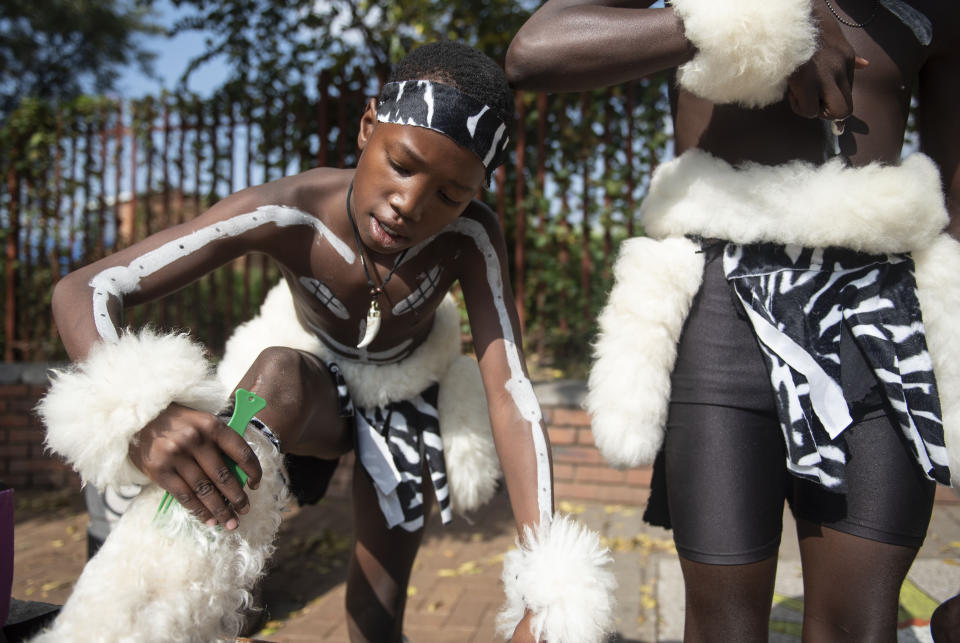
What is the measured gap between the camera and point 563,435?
14.0 ft

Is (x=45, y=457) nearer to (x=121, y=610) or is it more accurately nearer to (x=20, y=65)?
(x=121, y=610)

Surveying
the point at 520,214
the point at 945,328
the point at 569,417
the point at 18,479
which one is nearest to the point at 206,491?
the point at 945,328

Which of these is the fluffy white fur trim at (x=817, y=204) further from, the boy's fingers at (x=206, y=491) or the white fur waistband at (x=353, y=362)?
the boy's fingers at (x=206, y=491)

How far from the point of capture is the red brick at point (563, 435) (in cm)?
426

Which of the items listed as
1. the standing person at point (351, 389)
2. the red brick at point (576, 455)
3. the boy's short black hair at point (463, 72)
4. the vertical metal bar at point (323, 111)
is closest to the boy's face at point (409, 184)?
the standing person at point (351, 389)

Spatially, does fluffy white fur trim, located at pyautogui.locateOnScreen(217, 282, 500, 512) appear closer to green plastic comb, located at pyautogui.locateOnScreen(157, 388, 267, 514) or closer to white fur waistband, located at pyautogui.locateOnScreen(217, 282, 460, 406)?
white fur waistband, located at pyautogui.locateOnScreen(217, 282, 460, 406)

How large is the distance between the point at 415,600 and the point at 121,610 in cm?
215

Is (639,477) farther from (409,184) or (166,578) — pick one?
(166,578)

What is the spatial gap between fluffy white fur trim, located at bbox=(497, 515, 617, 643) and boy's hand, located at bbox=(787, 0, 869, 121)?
3.08 feet

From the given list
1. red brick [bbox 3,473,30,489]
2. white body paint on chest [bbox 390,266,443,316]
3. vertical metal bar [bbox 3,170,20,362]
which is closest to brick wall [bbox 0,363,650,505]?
red brick [bbox 3,473,30,489]

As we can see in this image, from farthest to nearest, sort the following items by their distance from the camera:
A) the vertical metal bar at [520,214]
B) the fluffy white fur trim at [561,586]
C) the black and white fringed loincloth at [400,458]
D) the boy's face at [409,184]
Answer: the vertical metal bar at [520,214]
the black and white fringed loincloth at [400,458]
the boy's face at [409,184]
the fluffy white fur trim at [561,586]

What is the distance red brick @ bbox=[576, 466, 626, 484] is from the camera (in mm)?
4238

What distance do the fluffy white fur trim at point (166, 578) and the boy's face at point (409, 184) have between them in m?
0.56

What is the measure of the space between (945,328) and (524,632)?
1.04 metres
